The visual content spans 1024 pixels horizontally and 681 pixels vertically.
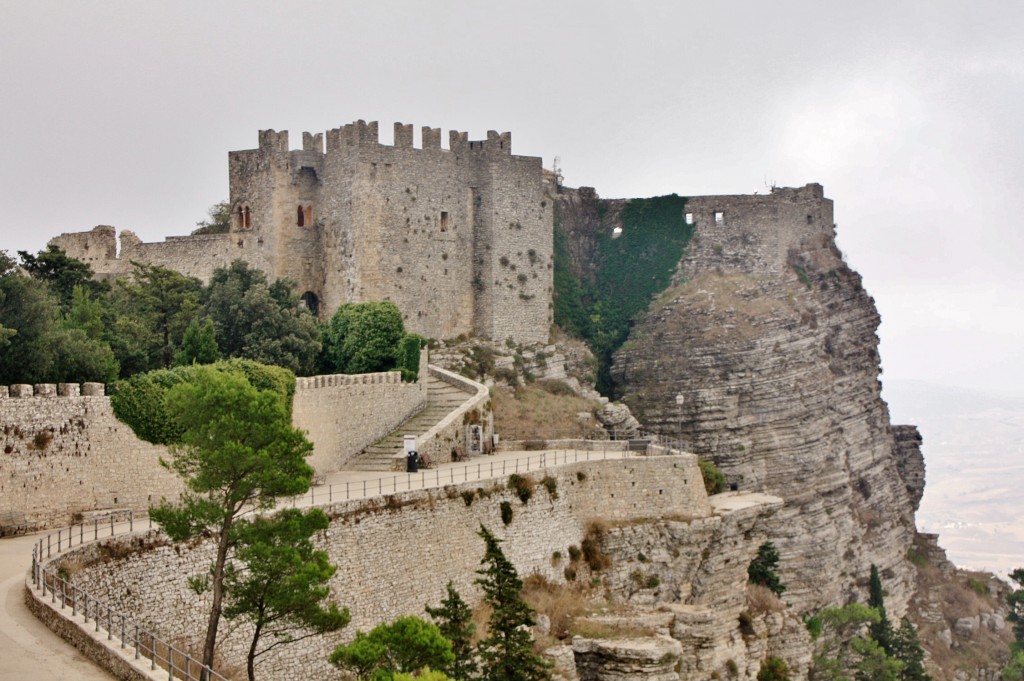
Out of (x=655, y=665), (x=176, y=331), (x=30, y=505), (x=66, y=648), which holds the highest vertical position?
(x=176, y=331)

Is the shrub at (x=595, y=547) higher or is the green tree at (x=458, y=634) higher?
the shrub at (x=595, y=547)

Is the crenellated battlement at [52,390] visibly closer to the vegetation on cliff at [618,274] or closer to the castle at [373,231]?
the castle at [373,231]

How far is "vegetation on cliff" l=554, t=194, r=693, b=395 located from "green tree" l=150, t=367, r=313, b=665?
3705 cm

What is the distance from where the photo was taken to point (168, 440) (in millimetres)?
35719

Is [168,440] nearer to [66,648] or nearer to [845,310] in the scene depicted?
[66,648]

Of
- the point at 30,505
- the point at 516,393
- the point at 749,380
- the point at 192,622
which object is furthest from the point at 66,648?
the point at 749,380

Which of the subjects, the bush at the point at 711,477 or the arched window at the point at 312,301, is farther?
the arched window at the point at 312,301

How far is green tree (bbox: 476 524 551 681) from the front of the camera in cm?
3347

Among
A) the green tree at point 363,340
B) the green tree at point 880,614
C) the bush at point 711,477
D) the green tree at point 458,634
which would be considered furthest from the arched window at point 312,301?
the green tree at point 880,614

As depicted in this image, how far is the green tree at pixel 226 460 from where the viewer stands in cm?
2700

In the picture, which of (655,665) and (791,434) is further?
(791,434)

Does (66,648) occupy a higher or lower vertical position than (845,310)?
lower

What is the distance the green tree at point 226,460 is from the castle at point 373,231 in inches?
1063

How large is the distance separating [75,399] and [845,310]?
43.1 meters
